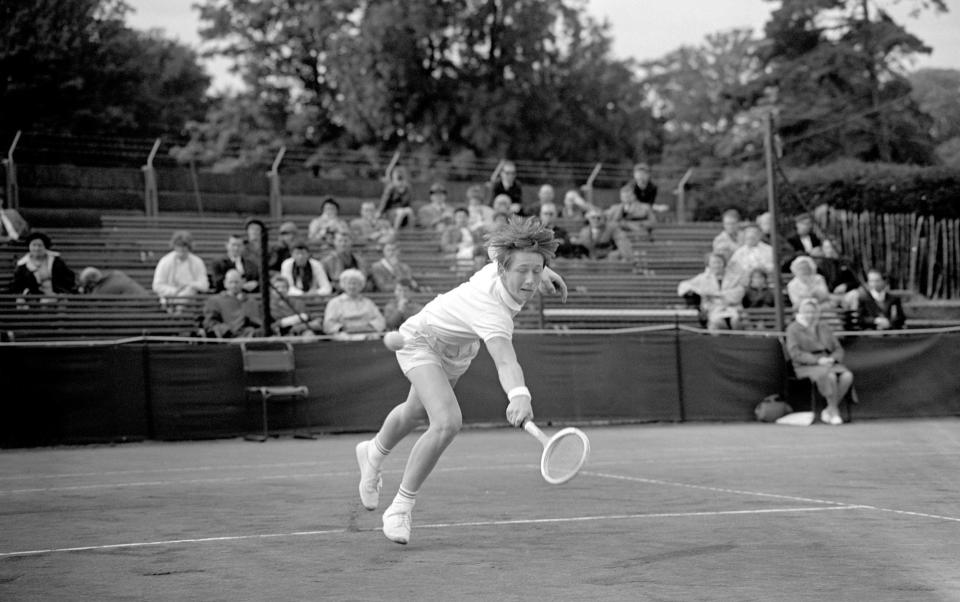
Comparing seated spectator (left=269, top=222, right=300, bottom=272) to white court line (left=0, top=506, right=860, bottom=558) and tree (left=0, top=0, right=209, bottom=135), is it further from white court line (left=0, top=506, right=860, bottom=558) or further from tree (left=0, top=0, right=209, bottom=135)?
tree (left=0, top=0, right=209, bottom=135)

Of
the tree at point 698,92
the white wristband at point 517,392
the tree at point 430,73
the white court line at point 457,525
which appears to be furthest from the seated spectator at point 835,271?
the tree at point 698,92

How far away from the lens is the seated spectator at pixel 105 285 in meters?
20.0

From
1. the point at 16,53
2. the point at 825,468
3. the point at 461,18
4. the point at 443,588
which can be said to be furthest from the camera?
the point at 461,18

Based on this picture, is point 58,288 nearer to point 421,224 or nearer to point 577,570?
point 421,224

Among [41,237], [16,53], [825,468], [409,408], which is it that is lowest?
[825,468]

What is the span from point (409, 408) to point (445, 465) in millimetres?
4707

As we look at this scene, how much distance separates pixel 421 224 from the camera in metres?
25.3

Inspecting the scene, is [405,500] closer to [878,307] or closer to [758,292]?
[758,292]

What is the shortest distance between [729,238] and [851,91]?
2672 centimetres

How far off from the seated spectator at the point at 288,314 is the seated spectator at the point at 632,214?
7.63 m

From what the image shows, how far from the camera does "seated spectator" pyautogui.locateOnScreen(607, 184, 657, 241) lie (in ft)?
85.0

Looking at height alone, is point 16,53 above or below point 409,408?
above

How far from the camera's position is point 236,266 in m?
20.5

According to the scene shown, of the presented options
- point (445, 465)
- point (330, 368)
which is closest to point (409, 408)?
point (445, 465)
